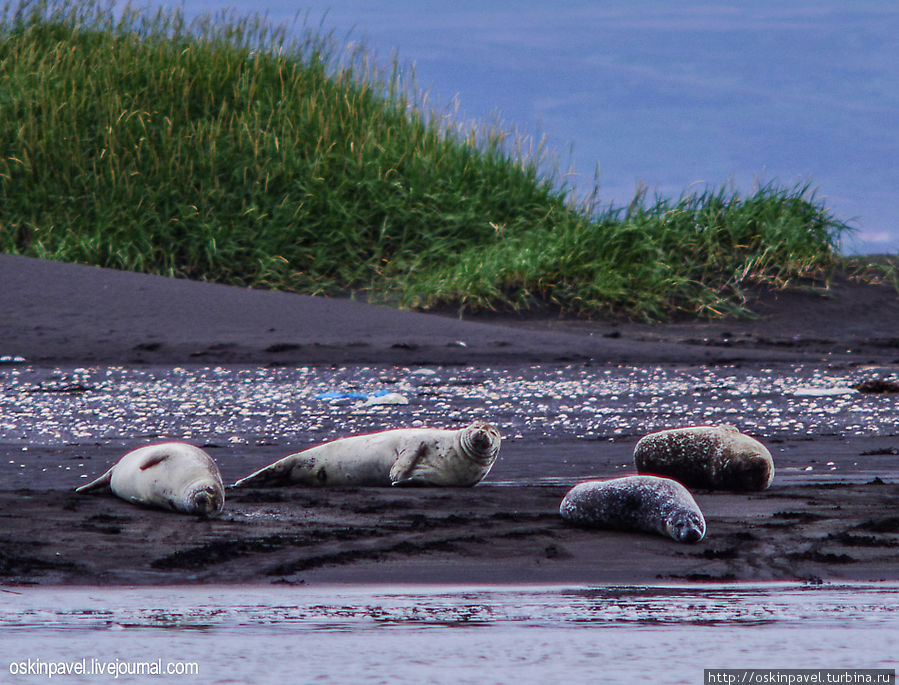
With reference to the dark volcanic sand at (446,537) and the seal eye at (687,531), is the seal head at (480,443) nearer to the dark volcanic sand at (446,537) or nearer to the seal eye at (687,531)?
the dark volcanic sand at (446,537)

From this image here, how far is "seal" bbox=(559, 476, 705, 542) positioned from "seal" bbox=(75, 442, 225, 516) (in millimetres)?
1216

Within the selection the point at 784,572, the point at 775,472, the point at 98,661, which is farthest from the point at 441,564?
the point at 775,472

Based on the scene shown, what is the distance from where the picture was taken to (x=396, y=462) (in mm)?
4832

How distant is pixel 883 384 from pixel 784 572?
525 cm

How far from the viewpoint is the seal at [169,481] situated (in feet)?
13.3

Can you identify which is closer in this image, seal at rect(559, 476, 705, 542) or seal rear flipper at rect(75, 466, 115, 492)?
seal at rect(559, 476, 705, 542)

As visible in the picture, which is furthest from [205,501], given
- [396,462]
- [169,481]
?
[396,462]

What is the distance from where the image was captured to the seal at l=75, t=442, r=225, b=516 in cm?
405

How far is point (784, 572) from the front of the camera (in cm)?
345

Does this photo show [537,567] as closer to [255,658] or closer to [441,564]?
[441,564]

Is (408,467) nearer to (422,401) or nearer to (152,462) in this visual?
(152,462)

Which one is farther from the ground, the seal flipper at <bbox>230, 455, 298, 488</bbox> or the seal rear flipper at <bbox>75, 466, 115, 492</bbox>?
the seal flipper at <bbox>230, 455, 298, 488</bbox>

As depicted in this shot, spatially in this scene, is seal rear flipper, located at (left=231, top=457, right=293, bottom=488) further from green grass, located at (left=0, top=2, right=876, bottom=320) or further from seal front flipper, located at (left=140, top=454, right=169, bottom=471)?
green grass, located at (left=0, top=2, right=876, bottom=320)

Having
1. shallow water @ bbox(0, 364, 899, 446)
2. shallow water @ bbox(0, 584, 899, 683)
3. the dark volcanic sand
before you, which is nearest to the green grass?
shallow water @ bbox(0, 364, 899, 446)
